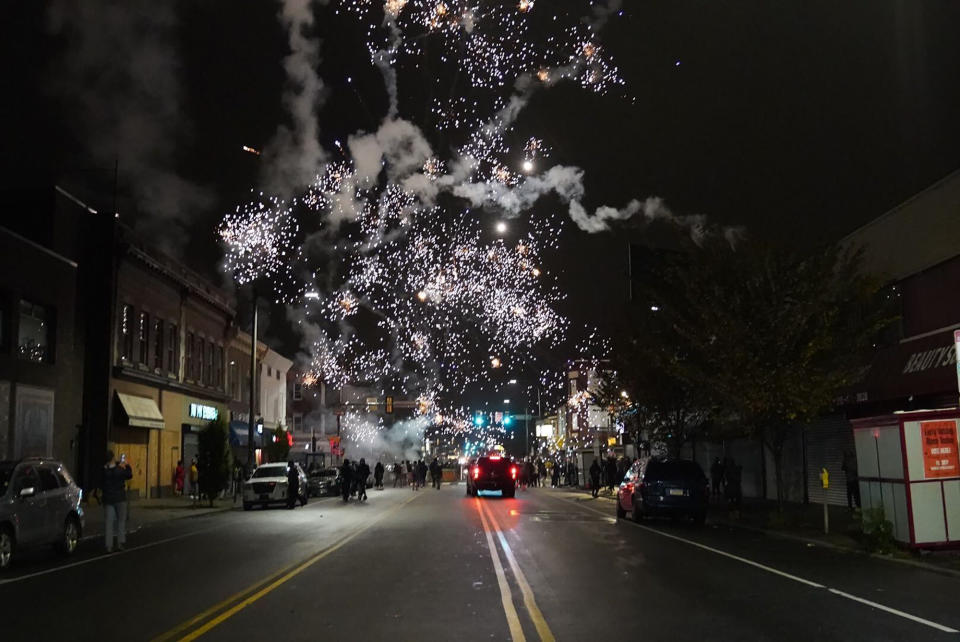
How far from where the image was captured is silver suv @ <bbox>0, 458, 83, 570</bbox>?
593 inches

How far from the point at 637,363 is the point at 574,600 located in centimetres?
2261

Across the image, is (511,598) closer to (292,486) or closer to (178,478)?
(292,486)

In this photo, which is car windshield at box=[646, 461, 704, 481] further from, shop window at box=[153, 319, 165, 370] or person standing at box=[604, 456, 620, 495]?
shop window at box=[153, 319, 165, 370]

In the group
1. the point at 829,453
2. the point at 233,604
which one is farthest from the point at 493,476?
the point at 233,604

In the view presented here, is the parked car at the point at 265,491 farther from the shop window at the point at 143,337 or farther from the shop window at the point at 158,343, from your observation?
the shop window at the point at 158,343

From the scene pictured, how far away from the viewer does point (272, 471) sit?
33875mm

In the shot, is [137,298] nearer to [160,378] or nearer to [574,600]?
[160,378]

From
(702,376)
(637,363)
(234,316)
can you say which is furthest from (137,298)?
(702,376)

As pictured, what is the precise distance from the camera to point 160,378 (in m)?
39.6

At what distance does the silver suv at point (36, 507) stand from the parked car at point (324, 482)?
27497mm

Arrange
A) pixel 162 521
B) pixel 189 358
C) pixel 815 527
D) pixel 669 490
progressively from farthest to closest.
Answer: pixel 189 358 → pixel 162 521 → pixel 669 490 → pixel 815 527

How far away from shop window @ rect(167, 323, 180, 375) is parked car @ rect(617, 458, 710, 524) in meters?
24.9

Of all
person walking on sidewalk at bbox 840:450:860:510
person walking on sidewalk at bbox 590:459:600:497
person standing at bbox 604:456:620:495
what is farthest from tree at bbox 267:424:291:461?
person walking on sidewalk at bbox 840:450:860:510

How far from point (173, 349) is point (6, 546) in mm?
27926
